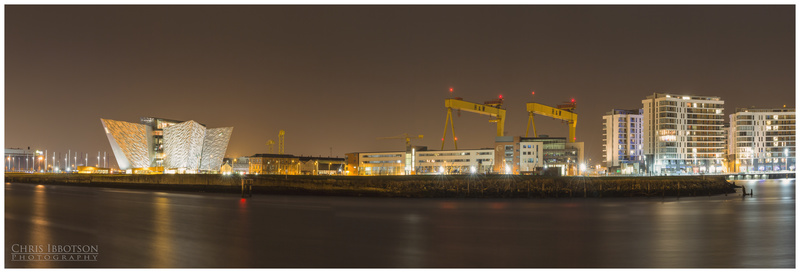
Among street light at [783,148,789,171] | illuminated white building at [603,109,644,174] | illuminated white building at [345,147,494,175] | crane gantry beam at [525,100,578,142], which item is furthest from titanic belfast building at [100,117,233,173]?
street light at [783,148,789,171]

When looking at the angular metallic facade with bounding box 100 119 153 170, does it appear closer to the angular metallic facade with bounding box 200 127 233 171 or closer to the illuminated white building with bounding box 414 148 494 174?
the angular metallic facade with bounding box 200 127 233 171

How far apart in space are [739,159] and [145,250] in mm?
118638

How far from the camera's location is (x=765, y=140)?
360ft

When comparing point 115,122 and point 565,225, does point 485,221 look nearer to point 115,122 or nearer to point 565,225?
point 565,225

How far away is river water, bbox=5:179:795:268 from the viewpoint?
13.9 m

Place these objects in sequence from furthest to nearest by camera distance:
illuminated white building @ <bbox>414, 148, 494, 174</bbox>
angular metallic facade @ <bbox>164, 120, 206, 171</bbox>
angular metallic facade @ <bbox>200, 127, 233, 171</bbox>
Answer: angular metallic facade @ <bbox>200, 127, 233, 171</bbox> → angular metallic facade @ <bbox>164, 120, 206, 171</bbox> → illuminated white building @ <bbox>414, 148, 494, 174</bbox>

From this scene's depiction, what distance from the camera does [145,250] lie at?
50.1 ft

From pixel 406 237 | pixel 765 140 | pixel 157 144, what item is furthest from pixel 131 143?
pixel 765 140

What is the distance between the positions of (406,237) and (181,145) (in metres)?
76.3

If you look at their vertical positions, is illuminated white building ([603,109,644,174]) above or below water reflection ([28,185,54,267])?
above

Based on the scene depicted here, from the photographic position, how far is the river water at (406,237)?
13936 mm

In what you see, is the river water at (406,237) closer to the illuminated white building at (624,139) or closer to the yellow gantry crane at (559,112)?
the yellow gantry crane at (559,112)

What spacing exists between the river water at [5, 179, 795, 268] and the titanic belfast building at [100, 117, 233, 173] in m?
60.0

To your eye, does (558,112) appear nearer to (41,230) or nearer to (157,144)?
(157,144)
